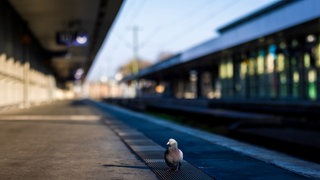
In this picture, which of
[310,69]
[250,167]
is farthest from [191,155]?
[310,69]

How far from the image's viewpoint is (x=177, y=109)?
4606 centimetres

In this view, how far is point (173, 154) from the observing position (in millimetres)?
8078

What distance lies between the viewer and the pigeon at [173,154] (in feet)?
26.1

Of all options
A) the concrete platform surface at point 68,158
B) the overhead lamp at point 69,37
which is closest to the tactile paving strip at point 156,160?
the concrete platform surface at point 68,158

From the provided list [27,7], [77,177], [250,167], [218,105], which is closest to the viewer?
[77,177]

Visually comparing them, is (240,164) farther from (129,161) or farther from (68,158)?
(68,158)

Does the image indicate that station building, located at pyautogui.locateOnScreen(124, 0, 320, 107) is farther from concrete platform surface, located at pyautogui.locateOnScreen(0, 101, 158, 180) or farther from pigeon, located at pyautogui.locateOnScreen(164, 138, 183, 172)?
pigeon, located at pyautogui.locateOnScreen(164, 138, 183, 172)

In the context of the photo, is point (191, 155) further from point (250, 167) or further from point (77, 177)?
point (77, 177)

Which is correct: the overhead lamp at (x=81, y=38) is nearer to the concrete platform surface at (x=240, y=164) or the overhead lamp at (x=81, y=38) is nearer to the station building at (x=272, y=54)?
the station building at (x=272, y=54)

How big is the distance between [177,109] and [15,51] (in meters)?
15.1

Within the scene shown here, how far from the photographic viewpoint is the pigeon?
7941mm

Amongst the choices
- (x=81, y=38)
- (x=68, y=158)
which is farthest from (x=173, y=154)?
(x=81, y=38)

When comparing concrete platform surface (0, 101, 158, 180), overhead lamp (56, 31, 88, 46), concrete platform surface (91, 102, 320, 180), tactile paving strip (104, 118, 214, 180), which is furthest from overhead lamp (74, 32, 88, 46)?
concrete platform surface (91, 102, 320, 180)

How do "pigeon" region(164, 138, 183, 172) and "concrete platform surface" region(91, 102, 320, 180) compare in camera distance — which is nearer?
"pigeon" region(164, 138, 183, 172)
